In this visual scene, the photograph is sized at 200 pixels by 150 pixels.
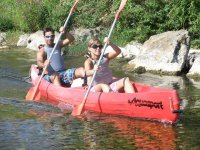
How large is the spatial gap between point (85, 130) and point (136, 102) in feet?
3.53

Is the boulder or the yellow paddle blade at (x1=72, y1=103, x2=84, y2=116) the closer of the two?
the yellow paddle blade at (x1=72, y1=103, x2=84, y2=116)

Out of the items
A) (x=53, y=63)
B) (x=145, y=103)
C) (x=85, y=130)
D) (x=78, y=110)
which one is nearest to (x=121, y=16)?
(x=53, y=63)

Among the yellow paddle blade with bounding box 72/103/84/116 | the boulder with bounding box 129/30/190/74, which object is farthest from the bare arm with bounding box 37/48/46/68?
the boulder with bounding box 129/30/190/74

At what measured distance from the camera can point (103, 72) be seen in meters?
10.5

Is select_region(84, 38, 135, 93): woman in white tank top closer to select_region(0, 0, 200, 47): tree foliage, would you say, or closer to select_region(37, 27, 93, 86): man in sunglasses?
select_region(37, 27, 93, 86): man in sunglasses

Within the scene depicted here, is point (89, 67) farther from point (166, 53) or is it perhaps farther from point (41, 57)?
point (166, 53)

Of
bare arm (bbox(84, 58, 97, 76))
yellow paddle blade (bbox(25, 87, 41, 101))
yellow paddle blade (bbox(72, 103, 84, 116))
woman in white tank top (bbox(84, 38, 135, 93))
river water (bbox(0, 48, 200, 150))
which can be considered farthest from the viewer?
yellow paddle blade (bbox(25, 87, 41, 101))

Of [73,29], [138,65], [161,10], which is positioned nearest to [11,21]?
[73,29]

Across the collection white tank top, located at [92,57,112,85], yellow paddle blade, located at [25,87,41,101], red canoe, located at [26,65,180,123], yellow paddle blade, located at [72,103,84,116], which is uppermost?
white tank top, located at [92,57,112,85]

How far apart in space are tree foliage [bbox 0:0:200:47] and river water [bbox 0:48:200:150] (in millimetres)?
6164

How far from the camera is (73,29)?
2197 centimetres

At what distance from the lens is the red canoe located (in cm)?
902

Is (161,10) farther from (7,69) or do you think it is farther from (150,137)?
(150,137)

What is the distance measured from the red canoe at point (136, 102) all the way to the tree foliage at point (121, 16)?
294 inches
